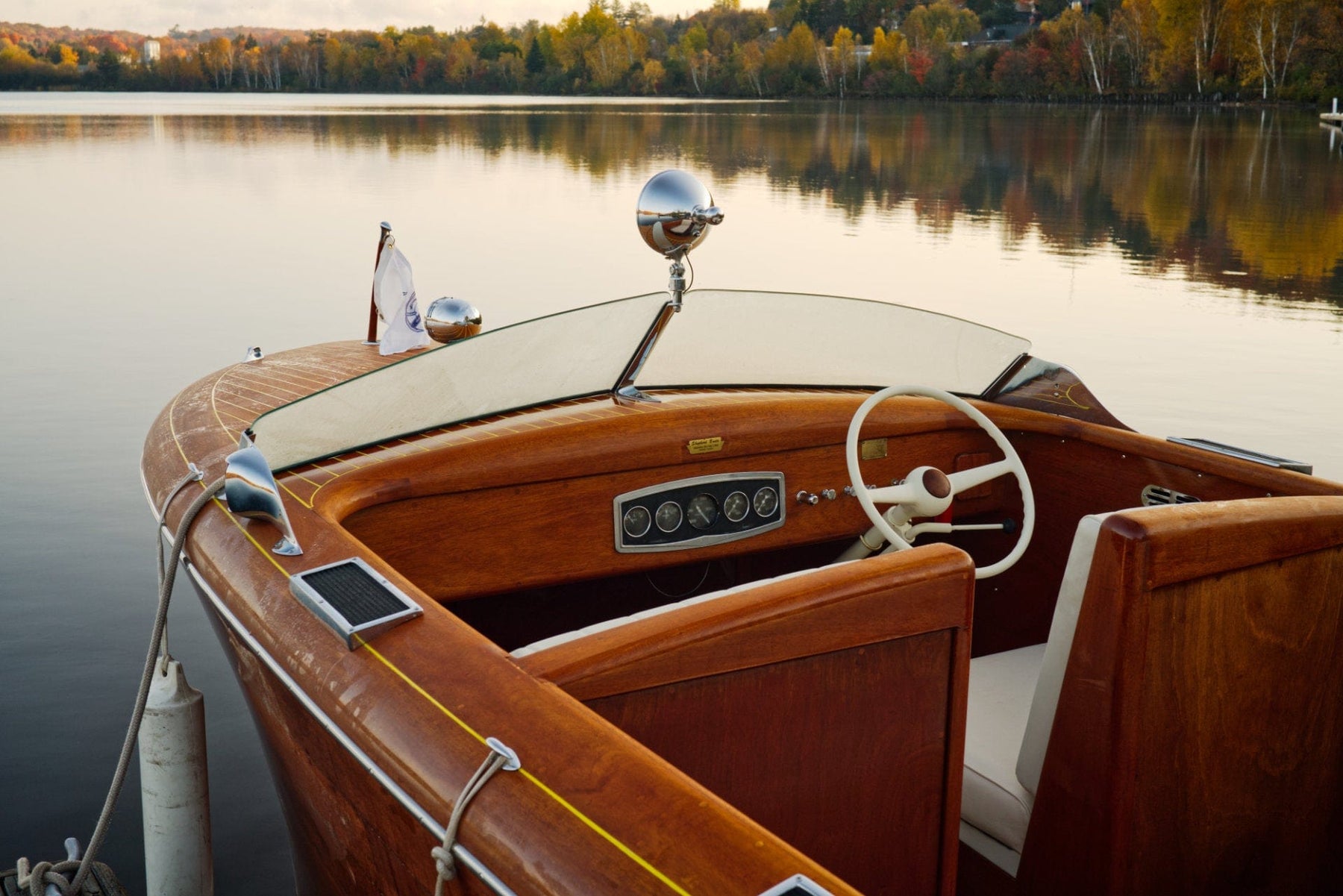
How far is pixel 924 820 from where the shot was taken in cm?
168

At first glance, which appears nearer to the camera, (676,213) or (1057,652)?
(1057,652)

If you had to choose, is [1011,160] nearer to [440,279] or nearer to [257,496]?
[440,279]

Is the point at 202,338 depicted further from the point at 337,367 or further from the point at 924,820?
the point at 924,820

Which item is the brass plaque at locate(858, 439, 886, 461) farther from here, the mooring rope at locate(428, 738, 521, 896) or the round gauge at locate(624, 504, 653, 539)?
the mooring rope at locate(428, 738, 521, 896)

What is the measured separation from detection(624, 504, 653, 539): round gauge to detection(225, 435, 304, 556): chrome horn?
757mm

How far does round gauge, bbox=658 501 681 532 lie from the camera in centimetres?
249

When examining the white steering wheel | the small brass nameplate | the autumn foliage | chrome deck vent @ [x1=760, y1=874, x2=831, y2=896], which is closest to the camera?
chrome deck vent @ [x1=760, y1=874, x2=831, y2=896]

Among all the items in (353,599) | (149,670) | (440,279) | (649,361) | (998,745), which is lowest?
(440,279)

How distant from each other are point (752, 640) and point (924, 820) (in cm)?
42

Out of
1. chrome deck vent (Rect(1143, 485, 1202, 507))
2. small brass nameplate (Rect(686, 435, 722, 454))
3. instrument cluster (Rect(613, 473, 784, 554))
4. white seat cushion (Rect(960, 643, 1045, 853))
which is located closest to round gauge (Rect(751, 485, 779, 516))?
instrument cluster (Rect(613, 473, 784, 554))

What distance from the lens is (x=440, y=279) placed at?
11211mm

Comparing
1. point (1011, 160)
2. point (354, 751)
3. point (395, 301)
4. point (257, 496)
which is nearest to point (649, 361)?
point (257, 496)

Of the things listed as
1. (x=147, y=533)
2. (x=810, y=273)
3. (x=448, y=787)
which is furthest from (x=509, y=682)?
(x=810, y=273)

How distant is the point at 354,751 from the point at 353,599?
0.28 meters
